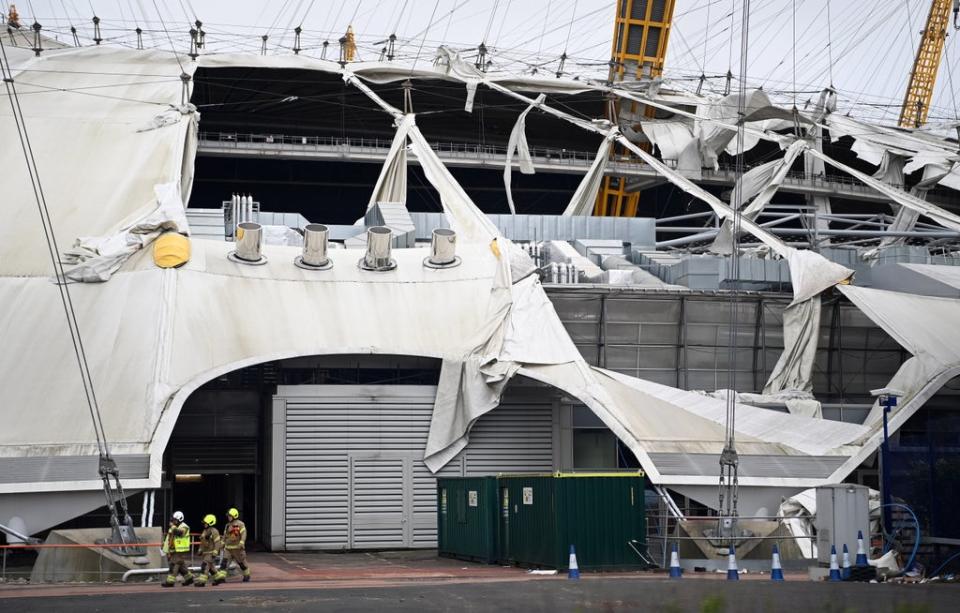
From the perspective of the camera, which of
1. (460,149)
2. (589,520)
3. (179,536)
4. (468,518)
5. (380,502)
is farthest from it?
(460,149)

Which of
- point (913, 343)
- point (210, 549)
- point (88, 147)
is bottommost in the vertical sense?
point (210, 549)

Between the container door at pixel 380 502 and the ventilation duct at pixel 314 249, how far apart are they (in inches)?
247

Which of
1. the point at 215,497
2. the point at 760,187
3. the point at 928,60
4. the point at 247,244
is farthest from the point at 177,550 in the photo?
the point at 928,60

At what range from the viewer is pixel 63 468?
2962 centimetres

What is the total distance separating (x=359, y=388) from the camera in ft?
119

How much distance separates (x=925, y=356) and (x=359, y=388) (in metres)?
16.1

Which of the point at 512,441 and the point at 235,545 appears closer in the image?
the point at 235,545

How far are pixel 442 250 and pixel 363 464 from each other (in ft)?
24.2

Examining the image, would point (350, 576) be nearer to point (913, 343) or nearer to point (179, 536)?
point (179, 536)

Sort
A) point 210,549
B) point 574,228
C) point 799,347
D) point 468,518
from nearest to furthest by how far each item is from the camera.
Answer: point 210,549
point 468,518
point 799,347
point 574,228

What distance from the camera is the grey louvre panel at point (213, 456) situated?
38406 millimetres

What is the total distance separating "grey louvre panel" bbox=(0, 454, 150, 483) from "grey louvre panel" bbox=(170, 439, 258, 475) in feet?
27.3

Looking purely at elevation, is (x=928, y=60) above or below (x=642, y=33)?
above

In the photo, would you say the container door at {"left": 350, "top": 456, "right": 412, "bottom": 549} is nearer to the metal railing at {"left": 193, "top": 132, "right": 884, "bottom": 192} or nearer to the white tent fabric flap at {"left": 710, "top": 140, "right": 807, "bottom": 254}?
the white tent fabric flap at {"left": 710, "top": 140, "right": 807, "bottom": 254}
